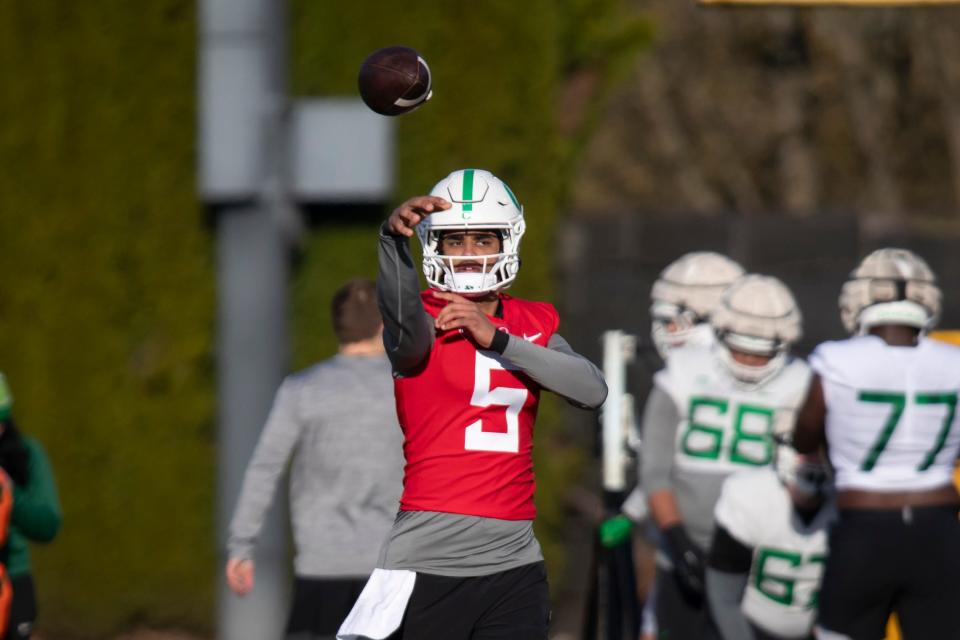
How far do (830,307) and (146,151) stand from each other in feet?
11.0

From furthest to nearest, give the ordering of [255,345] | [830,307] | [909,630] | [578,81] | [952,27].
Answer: [952,27], [578,81], [830,307], [255,345], [909,630]

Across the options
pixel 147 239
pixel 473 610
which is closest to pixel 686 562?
pixel 473 610

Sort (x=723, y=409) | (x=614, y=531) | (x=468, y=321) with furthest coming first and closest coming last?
(x=614, y=531)
(x=723, y=409)
(x=468, y=321)

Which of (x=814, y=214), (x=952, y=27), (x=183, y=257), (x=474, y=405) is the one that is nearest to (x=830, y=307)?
(x=814, y=214)

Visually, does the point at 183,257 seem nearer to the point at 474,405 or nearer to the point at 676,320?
the point at 676,320

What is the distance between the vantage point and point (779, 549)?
6152mm

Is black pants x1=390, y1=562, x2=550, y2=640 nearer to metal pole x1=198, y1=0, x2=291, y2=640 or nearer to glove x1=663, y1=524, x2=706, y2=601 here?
metal pole x1=198, y1=0, x2=291, y2=640

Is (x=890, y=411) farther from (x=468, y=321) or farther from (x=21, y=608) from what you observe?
(x=21, y=608)

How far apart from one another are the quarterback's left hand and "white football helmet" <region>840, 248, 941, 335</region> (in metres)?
1.75

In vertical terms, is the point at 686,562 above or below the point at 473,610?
below

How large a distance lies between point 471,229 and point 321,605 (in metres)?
1.73

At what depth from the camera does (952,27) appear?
15.8 m

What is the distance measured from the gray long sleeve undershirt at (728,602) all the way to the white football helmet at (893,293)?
1079 millimetres

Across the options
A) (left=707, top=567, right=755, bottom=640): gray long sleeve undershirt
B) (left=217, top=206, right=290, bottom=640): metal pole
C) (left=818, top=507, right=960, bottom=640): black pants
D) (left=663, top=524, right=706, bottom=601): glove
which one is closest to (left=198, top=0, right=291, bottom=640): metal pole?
(left=217, top=206, right=290, bottom=640): metal pole
